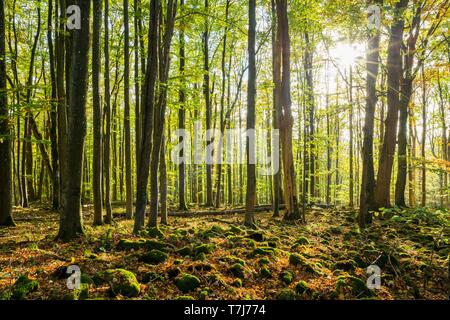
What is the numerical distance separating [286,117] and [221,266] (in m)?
7.09

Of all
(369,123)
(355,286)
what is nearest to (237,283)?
(355,286)

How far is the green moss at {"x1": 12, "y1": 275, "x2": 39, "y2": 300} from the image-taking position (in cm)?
423

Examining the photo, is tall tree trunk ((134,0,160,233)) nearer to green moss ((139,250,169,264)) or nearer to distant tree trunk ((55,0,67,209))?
green moss ((139,250,169,264))

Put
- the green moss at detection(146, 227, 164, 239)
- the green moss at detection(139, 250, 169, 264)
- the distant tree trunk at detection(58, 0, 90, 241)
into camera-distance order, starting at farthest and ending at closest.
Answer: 1. the green moss at detection(146, 227, 164, 239)
2. the distant tree trunk at detection(58, 0, 90, 241)
3. the green moss at detection(139, 250, 169, 264)

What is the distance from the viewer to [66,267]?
518 cm

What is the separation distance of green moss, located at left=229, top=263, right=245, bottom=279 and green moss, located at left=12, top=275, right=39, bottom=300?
320cm

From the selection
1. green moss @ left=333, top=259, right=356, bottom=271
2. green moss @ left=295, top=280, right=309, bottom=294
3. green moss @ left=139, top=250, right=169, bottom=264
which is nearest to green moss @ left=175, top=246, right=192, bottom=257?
green moss @ left=139, top=250, right=169, bottom=264

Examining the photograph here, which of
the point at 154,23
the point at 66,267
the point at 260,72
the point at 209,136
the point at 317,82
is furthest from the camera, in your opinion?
the point at 317,82

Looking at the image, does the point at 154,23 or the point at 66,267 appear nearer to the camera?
the point at 66,267

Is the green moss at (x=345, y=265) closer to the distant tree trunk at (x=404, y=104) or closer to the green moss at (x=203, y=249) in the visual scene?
the green moss at (x=203, y=249)
